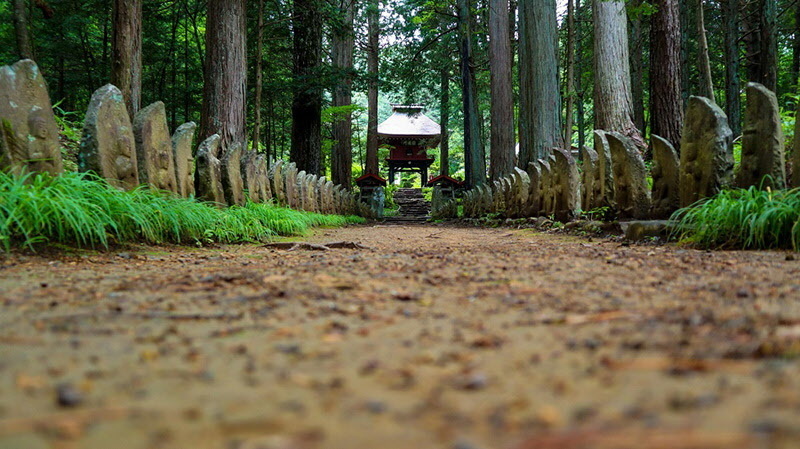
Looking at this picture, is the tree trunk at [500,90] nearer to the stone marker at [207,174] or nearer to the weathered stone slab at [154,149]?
the stone marker at [207,174]

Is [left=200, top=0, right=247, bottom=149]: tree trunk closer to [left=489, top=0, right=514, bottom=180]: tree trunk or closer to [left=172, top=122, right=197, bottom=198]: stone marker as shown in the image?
[left=172, top=122, right=197, bottom=198]: stone marker

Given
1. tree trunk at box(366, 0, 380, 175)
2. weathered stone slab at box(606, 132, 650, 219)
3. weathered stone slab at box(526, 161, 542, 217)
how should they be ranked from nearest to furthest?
weathered stone slab at box(606, 132, 650, 219) → weathered stone slab at box(526, 161, 542, 217) → tree trunk at box(366, 0, 380, 175)

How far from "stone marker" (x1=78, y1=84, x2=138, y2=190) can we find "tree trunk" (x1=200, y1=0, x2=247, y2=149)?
2914 mm

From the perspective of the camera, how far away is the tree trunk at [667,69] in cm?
780

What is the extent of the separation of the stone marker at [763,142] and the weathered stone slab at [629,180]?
120 cm

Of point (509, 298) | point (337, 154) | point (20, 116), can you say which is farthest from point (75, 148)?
point (337, 154)

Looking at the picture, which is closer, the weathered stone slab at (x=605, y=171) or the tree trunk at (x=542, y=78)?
the weathered stone slab at (x=605, y=171)

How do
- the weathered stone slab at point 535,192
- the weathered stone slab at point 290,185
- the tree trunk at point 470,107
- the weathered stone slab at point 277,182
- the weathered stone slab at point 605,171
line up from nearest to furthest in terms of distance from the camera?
the weathered stone slab at point 605,171, the weathered stone slab at point 277,182, the weathered stone slab at point 535,192, the weathered stone slab at point 290,185, the tree trunk at point 470,107

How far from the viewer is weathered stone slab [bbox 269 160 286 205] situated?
7.65 m

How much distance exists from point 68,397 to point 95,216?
277 cm

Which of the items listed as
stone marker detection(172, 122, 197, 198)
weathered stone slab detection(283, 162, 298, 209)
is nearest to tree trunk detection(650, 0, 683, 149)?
weathered stone slab detection(283, 162, 298, 209)

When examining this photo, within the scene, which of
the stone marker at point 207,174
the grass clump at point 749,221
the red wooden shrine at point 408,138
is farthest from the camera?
the red wooden shrine at point 408,138

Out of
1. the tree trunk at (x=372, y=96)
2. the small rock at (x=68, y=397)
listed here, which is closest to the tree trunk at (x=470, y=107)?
the tree trunk at (x=372, y=96)

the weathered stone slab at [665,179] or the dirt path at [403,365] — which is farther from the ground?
the weathered stone slab at [665,179]
